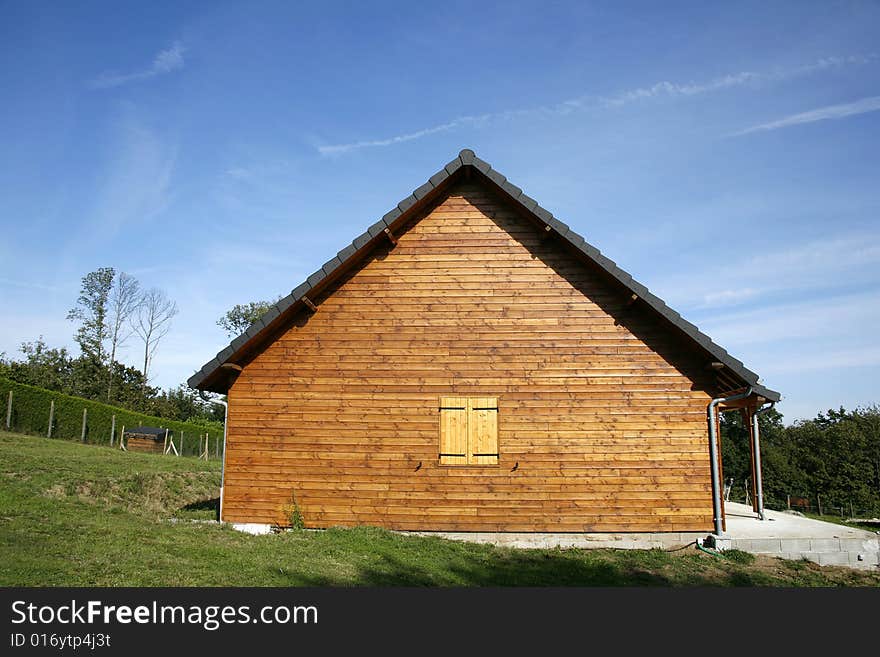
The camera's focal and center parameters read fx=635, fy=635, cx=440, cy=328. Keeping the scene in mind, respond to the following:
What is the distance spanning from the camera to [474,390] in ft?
42.2

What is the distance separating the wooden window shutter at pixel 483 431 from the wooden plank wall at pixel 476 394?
0.51ft

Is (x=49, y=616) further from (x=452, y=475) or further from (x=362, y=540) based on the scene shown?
(x=452, y=475)

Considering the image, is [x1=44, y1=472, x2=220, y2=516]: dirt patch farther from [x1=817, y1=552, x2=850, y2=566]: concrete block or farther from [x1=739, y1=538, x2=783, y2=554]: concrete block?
[x1=817, y1=552, x2=850, y2=566]: concrete block

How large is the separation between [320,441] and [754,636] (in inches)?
336

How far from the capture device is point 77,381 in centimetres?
5091

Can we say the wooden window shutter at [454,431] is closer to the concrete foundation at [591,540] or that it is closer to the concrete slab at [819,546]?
the concrete foundation at [591,540]

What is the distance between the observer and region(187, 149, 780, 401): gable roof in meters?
12.0

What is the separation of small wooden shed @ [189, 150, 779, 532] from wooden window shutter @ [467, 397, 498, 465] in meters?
0.03

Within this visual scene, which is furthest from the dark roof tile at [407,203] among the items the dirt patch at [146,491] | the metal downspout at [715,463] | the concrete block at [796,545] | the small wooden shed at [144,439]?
the small wooden shed at [144,439]

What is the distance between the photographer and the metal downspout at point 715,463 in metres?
12.1

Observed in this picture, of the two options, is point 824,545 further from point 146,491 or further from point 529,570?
point 146,491

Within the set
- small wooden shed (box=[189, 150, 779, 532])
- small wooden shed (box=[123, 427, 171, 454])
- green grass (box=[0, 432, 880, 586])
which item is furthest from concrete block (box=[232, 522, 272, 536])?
small wooden shed (box=[123, 427, 171, 454])

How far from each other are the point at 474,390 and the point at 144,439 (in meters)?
26.9

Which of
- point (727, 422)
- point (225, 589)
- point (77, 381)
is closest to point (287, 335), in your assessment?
A: point (225, 589)
